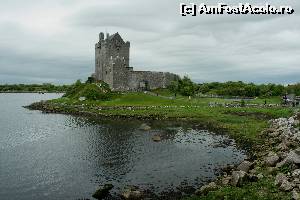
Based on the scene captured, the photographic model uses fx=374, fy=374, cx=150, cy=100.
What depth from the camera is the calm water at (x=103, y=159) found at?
33969 mm

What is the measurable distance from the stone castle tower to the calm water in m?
46.3

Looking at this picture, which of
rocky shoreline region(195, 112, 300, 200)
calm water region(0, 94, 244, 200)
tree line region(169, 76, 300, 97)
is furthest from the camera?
tree line region(169, 76, 300, 97)

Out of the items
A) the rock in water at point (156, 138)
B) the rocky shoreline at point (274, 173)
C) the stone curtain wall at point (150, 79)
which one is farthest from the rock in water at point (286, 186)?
the stone curtain wall at point (150, 79)

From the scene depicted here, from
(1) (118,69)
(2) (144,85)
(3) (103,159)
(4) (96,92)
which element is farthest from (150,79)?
(3) (103,159)

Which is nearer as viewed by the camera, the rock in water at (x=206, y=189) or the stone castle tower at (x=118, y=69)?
the rock in water at (x=206, y=189)

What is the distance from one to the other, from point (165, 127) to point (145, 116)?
14.2 meters

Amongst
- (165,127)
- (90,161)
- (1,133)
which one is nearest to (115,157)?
(90,161)

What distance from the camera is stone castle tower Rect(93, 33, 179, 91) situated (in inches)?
4550

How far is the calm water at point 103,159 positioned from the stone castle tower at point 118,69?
152 ft

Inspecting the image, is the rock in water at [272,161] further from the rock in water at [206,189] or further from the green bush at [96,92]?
the green bush at [96,92]

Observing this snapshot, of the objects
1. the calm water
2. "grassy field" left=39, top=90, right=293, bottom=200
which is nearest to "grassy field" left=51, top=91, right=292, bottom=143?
"grassy field" left=39, top=90, right=293, bottom=200

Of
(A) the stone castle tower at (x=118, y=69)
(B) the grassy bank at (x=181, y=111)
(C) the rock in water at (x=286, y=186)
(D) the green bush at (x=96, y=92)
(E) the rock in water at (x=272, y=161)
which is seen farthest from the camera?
(A) the stone castle tower at (x=118, y=69)

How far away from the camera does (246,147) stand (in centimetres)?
5012

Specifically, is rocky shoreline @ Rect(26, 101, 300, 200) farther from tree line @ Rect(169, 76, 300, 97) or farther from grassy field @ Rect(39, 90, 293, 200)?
tree line @ Rect(169, 76, 300, 97)
